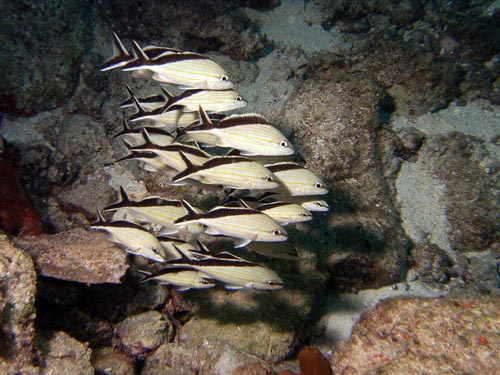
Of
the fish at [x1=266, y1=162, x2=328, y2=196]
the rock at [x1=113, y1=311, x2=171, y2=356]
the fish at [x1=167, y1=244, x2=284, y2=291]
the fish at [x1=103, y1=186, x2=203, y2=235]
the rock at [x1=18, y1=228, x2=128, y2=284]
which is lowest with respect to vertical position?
the rock at [x1=113, y1=311, x2=171, y2=356]

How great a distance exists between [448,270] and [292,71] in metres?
5.82

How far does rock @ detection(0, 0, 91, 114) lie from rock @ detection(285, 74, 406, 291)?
5.67 m

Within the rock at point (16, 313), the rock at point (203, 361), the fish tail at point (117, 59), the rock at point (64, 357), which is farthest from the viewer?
the rock at point (203, 361)

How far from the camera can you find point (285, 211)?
3.38 m

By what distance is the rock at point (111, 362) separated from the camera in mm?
4121

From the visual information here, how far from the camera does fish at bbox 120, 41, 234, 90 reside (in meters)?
3.38

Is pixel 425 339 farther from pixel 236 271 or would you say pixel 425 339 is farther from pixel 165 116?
pixel 165 116

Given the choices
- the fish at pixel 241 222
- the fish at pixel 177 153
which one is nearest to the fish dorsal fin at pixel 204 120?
the fish at pixel 177 153

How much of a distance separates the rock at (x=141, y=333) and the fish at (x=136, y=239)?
65.3 inches

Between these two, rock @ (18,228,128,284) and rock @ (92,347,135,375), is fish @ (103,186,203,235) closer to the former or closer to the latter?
rock @ (18,228,128,284)

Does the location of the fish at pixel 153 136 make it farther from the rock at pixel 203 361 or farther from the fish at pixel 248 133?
the rock at pixel 203 361

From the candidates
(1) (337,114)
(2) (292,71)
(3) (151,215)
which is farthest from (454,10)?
(3) (151,215)

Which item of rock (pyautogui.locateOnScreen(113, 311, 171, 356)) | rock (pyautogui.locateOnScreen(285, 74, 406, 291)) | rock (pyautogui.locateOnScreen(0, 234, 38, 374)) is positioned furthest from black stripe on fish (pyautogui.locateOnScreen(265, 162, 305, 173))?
rock (pyautogui.locateOnScreen(113, 311, 171, 356))

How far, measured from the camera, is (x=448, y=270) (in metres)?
6.21
